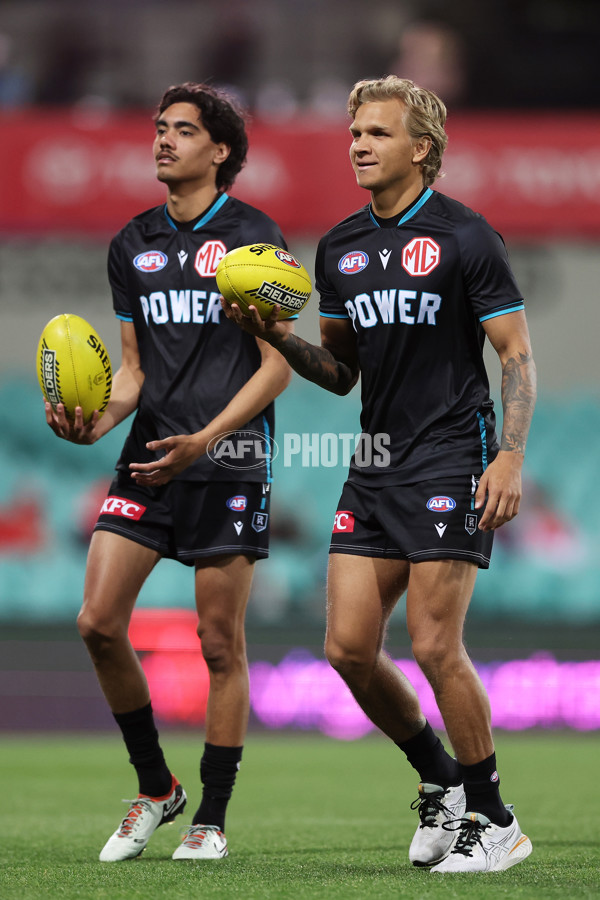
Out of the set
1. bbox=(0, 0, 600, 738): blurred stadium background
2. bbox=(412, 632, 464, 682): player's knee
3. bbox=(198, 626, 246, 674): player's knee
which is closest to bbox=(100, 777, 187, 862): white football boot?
bbox=(198, 626, 246, 674): player's knee

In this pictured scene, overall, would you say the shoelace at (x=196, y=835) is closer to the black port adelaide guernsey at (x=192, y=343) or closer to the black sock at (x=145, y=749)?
the black sock at (x=145, y=749)

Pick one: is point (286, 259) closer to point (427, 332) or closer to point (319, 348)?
point (319, 348)

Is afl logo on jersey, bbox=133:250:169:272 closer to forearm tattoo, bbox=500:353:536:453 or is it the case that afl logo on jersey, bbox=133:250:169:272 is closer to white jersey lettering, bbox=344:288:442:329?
white jersey lettering, bbox=344:288:442:329

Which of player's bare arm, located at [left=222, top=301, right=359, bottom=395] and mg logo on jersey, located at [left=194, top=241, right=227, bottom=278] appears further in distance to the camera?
mg logo on jersey, located at [left=194, top=241, right=227, bottom=278]

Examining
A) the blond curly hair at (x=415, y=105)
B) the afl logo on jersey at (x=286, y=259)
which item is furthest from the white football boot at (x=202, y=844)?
the blond curly hair at (x=415, y=105)

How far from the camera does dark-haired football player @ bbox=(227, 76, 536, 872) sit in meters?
3.64

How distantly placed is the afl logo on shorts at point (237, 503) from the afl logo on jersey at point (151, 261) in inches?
34.1

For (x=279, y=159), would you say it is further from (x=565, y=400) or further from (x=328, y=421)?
(x=565, y=400)

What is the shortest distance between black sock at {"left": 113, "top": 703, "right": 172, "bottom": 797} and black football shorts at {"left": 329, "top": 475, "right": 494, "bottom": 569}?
3.17ft

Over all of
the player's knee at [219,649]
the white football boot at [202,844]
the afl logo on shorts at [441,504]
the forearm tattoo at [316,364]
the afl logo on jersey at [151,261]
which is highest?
the afl logo on jersey at [151,261]

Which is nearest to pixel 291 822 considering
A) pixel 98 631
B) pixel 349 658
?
pixel 98 631

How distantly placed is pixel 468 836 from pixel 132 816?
1.17m

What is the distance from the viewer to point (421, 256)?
3.83 metres

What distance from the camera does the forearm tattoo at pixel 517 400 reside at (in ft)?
11.9
